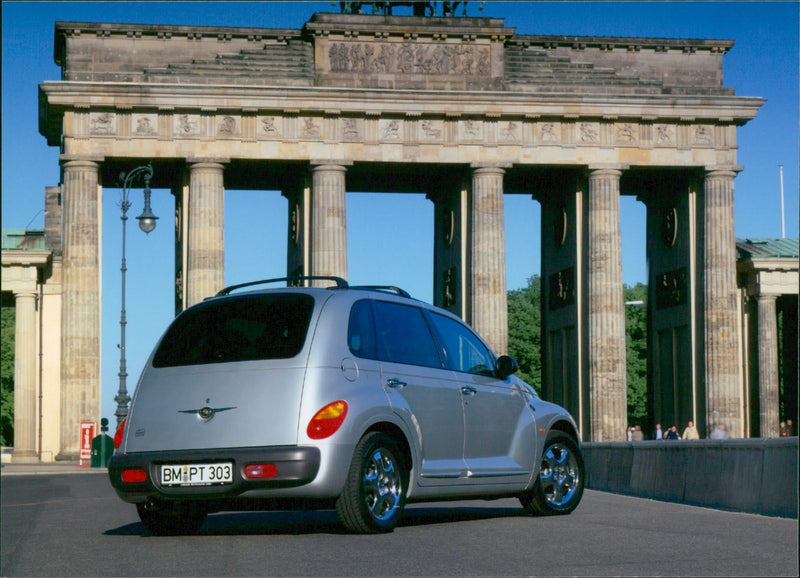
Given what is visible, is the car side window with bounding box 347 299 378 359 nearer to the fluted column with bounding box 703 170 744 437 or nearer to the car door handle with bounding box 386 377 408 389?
the car door handle with bounding box 386 377 408 389

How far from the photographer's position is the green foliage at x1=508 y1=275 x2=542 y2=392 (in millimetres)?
101062

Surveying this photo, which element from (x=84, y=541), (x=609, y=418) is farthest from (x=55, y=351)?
(x=84, y=541)

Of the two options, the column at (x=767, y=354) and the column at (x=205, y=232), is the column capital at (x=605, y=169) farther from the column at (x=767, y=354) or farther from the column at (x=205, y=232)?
the column at (x=205, y=232)

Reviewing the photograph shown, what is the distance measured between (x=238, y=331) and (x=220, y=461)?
3.94 ft

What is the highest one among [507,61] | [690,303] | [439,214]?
[507,61]

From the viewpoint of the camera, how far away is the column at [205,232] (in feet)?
191

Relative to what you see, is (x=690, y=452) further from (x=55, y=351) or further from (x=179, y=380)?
(x=55, y=351)

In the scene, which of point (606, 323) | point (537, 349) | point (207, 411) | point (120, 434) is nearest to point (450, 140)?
point (606, 323)

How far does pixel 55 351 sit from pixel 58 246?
14.7ft

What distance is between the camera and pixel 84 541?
12.9 m

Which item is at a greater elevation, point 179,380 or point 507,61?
point 507,61

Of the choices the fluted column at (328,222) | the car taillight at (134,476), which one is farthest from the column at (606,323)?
the car taillight at (134,476)

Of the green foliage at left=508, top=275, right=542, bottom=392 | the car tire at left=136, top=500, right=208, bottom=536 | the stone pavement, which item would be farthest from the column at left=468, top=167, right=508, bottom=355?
the car tire at left=136, top=500, right=208, bottom=536

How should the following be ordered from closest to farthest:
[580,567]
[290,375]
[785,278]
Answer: [580,567] < [290,375] < [785,278]
